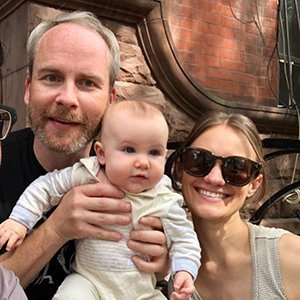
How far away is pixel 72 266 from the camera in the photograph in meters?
2.10

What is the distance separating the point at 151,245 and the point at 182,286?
0.66ft

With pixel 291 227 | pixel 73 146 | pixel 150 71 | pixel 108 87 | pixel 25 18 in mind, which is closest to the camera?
pixel 73 146

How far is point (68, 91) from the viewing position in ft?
7.09

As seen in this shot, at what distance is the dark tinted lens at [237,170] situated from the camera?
228 centimetres

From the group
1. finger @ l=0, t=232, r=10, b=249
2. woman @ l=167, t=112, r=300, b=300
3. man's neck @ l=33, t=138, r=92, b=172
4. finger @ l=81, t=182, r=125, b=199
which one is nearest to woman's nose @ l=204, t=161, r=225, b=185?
woman @ l=167, t=112, r=300, b=300

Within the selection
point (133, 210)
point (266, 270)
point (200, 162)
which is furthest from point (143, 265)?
point (266, 270)

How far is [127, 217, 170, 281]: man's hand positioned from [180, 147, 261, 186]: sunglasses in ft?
1.21

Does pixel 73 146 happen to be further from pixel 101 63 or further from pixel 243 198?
pixel 243 198

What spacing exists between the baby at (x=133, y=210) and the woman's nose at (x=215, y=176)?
0.89 feet

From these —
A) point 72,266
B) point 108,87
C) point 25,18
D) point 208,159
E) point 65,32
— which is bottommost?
point 72,266

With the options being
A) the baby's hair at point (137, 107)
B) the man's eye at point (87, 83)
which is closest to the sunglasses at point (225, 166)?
the baby's hair at point (137, 107)

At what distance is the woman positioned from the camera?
2293mm

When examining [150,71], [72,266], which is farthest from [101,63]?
[150,71]

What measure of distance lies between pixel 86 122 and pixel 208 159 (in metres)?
0.58
